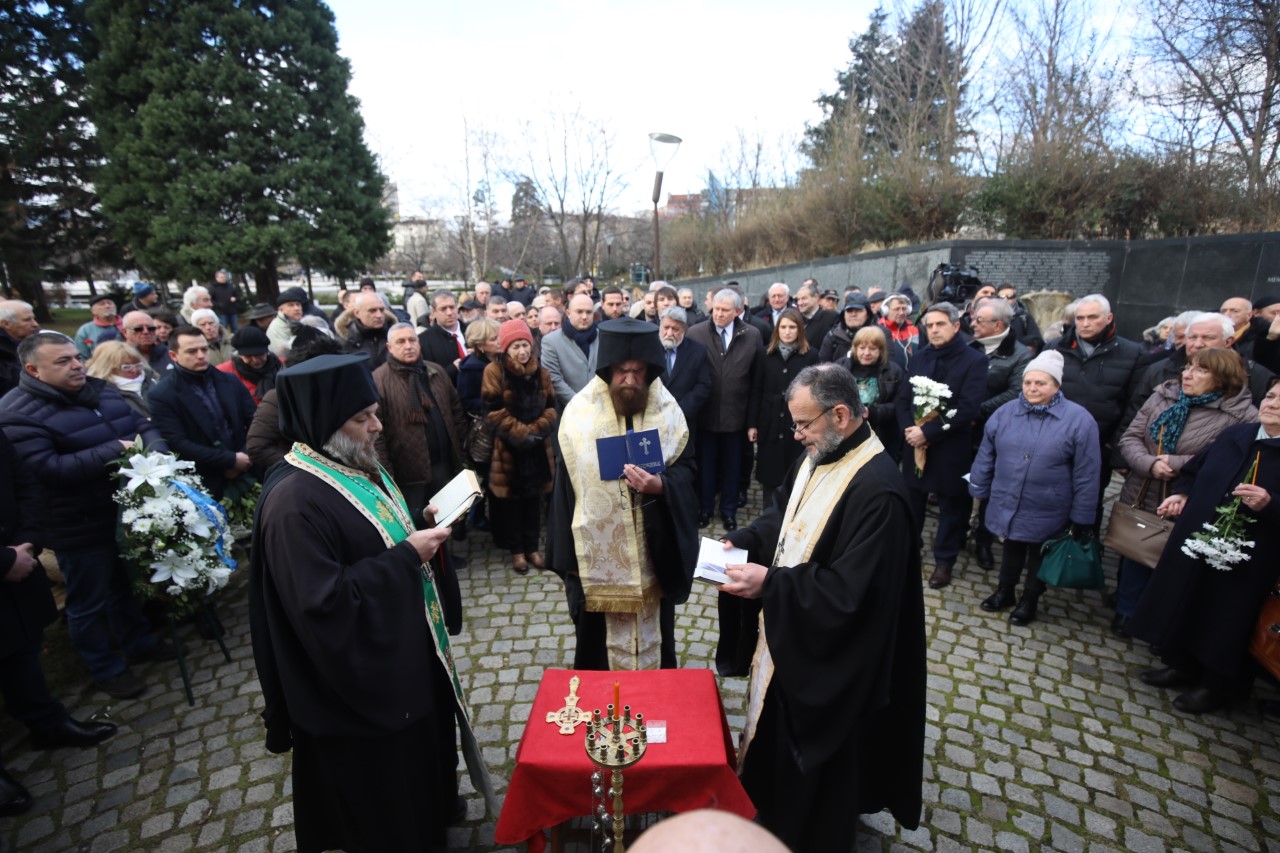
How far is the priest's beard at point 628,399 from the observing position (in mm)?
3258

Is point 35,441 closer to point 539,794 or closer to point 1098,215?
point 539,794

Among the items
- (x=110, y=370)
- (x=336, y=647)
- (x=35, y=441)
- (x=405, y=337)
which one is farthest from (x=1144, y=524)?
(x=110, y=370)

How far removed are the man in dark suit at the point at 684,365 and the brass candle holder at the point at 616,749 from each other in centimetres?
407

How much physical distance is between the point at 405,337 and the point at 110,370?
2.26 m

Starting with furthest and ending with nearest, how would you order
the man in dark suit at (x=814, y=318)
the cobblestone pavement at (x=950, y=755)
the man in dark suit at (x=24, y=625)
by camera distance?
the man in dark suit at (x=814, y=318)
the man in dark suit at (x=24, y=625)
the cobblestone pavement at (x=950, y=755)

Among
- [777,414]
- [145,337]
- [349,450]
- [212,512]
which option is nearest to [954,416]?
[777,414]

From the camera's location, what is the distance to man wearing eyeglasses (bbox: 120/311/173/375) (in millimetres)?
6027

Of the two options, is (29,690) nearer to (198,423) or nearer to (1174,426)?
(198,423)

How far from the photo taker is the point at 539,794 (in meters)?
2.39

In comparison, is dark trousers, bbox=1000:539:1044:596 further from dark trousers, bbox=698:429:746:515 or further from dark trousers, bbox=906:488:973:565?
dark trousers, bbox=698:429:746:515

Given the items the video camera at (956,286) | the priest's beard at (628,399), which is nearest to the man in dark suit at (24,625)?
the priest's beard at (628,399)

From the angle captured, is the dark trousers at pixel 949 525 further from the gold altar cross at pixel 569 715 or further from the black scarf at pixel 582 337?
the gold altar cross at pixel 569 715

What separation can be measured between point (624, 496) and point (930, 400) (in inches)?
127

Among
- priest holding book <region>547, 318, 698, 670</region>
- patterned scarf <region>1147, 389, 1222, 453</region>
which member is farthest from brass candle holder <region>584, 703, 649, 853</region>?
patterned scarf <region>1147, 389, 1222, 453</region>
